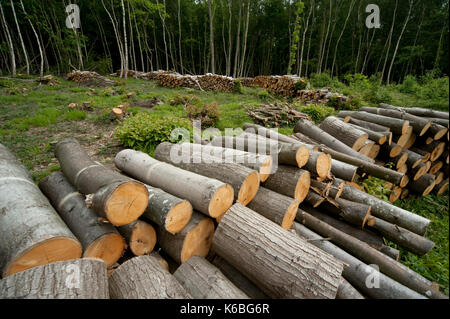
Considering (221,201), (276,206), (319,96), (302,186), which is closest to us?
(221,201)

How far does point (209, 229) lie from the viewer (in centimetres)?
241

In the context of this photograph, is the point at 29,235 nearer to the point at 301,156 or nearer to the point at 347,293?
the point at 347,293

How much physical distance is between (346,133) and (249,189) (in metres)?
3.36

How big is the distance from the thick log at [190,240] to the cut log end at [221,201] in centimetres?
17

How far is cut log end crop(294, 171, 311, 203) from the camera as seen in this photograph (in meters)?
2.80

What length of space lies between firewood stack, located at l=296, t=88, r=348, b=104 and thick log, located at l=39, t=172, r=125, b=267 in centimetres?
987

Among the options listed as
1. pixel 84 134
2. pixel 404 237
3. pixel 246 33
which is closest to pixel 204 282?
pixel 404 237

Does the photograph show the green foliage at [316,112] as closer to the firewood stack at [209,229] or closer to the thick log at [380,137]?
the thick log at [380,137]

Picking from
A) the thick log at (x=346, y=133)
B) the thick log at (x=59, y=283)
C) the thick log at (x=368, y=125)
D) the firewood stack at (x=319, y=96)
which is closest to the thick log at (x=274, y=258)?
the thick log at (x=59, y=283)

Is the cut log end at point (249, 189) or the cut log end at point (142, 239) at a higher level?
the cut log end at point (249, 189)

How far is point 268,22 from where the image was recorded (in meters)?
26.2

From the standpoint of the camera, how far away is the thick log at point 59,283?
53.7 inches

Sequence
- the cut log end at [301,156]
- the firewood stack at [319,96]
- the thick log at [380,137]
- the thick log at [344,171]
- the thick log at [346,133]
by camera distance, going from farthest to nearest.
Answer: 1. the firewood stack at [319,96]
2. the thick log at [380,137]
3. the thick log at [346,133]
4. the thick log at [344,171]
5. the cut log end at [301,156]
